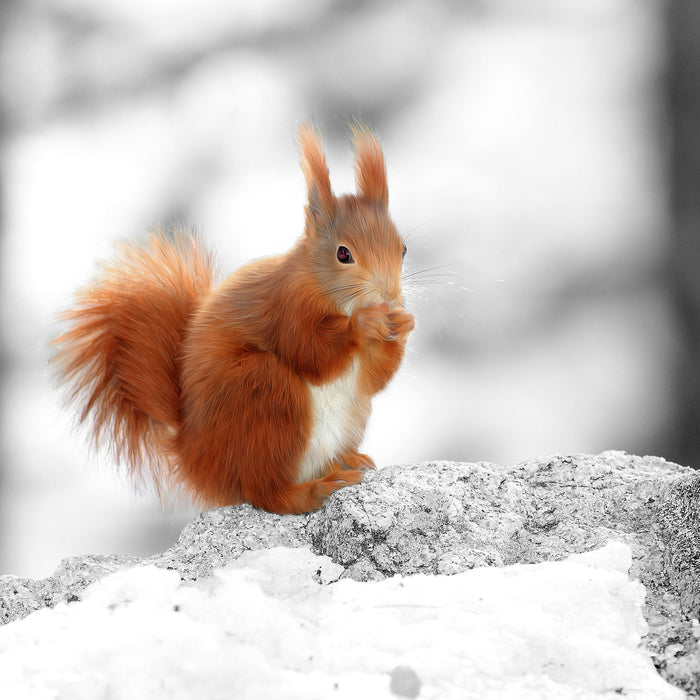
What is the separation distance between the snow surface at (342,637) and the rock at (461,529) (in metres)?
0.04

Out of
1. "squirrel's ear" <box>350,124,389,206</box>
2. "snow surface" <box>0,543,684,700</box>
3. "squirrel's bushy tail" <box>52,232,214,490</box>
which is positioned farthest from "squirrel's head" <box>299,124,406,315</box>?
"snow surface" <box>0,543,684,700</box>

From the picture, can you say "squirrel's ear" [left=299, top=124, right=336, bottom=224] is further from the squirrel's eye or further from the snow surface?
the snow surface

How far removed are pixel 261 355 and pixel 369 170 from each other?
0.92ft

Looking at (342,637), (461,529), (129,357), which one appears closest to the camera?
(342,637)

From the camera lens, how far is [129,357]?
4.11ft

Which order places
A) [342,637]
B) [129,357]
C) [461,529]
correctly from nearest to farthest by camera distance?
[342,637] → [461,529] → [129,357]

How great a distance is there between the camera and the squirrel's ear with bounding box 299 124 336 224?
1183 mm

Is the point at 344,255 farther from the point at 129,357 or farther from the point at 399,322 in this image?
the point at 129,357

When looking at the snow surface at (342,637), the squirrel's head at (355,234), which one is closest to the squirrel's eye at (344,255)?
the squirrel's head at (355,234)

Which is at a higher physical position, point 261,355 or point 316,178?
point 316,178

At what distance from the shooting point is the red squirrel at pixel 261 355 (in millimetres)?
1165

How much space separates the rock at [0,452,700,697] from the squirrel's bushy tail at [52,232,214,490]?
0.50 feet

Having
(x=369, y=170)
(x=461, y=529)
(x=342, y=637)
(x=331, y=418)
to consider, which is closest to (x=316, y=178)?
(x=369, y=170)

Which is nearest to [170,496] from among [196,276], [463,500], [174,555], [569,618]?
[174,555]
